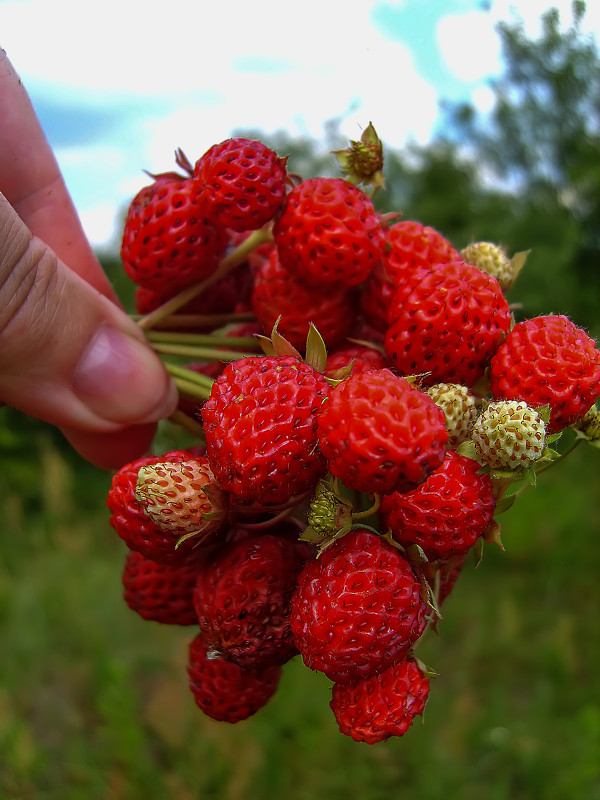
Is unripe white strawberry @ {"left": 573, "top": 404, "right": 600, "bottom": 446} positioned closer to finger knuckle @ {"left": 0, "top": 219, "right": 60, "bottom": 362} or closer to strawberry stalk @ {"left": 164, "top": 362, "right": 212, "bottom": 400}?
strawberry stalk @ {"left": 164, "top": 362, "right": 212, "bottom": 400}

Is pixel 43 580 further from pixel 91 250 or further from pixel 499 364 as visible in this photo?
pixel 499 364

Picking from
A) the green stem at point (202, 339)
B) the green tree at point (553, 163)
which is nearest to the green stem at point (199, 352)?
the green stem at point (202, 339)

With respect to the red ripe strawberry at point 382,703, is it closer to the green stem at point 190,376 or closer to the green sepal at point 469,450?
the green sepal at point 469,450

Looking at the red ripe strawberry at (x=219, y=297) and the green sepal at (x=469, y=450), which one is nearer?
the green sepal at (x=469, y=450)

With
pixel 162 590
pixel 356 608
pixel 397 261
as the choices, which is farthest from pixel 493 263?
pixel 162 590

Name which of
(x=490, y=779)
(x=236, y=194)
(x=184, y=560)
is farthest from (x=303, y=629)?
(x=490, y=779)

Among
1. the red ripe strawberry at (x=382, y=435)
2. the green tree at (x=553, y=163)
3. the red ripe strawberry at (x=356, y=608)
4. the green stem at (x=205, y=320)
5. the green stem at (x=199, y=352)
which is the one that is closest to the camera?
the red ripe strawberry at (x=382, y=435)
